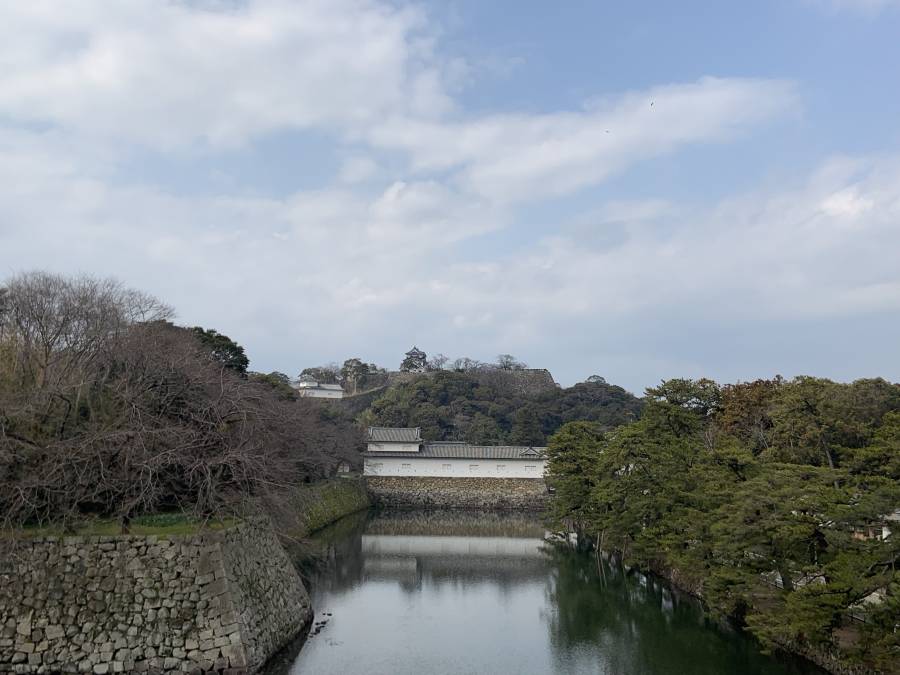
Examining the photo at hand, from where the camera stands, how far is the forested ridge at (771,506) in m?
10.3

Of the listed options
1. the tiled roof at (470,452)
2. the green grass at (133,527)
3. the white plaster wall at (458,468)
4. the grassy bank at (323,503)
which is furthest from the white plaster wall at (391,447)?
the green grass at (133,527)

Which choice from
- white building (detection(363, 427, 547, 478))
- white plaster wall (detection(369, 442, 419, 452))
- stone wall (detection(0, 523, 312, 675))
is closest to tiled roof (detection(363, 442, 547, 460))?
white building (detection(363, 427, 547, 478))

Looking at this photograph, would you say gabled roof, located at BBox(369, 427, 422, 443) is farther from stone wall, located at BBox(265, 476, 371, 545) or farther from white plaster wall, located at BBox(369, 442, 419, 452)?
stone wall, located at BBox(265, 476, 371, 545)

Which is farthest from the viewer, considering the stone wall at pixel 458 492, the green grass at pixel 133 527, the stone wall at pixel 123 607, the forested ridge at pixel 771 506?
the stone wall at pixel 458 492

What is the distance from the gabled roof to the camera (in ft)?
145

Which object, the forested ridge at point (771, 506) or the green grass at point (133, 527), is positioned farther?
the green grass at point (133, 527)

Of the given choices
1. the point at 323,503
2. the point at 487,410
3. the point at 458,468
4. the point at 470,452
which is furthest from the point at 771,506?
the point at 487,410

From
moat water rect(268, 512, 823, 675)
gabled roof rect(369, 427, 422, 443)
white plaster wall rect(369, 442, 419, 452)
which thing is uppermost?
gabled roof rect(369, 427, 422, 443)

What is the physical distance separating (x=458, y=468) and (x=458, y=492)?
1.52 metres

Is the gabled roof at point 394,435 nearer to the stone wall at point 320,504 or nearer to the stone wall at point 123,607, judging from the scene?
the stone wall at point 320,504

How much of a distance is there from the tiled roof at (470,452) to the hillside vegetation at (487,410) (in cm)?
991

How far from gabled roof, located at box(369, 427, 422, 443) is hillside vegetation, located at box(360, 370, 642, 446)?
10784 mm

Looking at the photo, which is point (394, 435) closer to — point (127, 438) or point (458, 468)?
point (458, 468)

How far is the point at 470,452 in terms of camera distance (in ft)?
144
